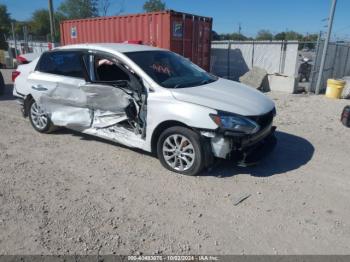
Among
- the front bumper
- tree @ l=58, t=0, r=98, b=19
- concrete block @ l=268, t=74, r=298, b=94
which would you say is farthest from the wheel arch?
tree @ l=58, t=0, r=98, b=19

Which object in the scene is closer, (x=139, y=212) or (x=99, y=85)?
(x=139, y=212)

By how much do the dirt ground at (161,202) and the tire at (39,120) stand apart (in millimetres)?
Answer: 418

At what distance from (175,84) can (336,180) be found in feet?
8.39

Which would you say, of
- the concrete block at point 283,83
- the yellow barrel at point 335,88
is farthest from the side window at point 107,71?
the concrete block at point 283,83

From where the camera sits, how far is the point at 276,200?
368cm

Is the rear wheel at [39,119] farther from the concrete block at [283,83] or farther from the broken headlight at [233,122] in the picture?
the concrete block at [283,83]

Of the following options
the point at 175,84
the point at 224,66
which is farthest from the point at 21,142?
the point at 224,66

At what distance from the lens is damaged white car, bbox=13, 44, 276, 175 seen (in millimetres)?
3961

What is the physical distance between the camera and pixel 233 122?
3850 mm

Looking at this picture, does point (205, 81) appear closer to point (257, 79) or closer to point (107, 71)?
point (107, 71)

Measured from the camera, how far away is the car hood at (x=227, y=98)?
397 cm

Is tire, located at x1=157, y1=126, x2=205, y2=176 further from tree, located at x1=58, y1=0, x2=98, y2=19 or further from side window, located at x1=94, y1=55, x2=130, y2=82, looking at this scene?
tree, located at x1=58, y1=0, x2=98, y2=19

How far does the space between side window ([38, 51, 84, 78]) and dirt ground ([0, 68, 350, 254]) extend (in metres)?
1.24

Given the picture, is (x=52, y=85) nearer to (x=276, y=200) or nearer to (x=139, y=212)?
(x=139, y=212)
